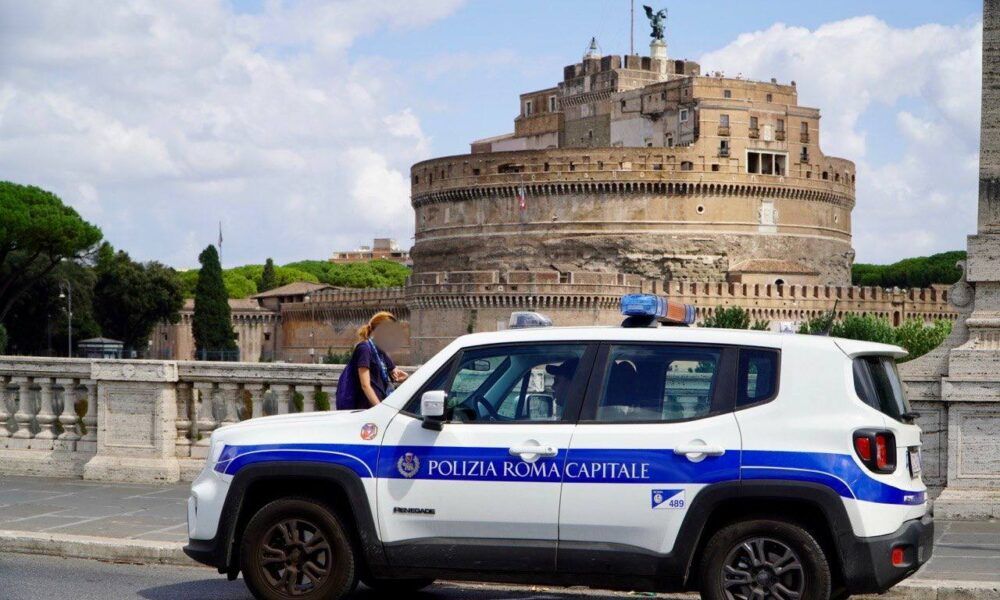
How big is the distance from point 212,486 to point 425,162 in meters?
72.0

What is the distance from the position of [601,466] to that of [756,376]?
68 centimetres

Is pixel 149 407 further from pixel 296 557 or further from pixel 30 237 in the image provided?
pixel 30 237

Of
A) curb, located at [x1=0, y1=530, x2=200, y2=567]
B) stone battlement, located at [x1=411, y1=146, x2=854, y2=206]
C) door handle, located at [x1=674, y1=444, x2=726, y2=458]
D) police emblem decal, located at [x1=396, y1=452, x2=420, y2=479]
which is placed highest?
stone battlement, located at [x1=411, y1=146, x2=854, y2=206]

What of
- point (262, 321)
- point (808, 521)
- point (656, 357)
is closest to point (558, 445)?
point (656, 357)

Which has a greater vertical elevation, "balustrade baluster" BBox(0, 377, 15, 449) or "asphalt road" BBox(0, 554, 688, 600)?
"balustrade baluster" BBox(0, 377, 15, 449)

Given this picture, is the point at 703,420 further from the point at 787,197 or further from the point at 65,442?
the point at 787,197

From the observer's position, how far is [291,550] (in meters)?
5.93

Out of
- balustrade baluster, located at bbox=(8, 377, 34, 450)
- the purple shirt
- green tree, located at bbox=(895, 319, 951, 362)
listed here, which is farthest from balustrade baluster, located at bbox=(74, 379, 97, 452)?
green tree, located at bbox=(895, 319, 951, 362)

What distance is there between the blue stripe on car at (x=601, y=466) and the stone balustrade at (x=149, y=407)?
11.6ft

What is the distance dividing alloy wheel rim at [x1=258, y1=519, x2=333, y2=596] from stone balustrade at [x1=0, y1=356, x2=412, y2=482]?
345 cm

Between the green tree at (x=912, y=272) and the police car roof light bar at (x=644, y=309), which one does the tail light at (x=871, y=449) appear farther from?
the green tree at (x=912, y=272)

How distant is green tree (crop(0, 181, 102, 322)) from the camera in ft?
200

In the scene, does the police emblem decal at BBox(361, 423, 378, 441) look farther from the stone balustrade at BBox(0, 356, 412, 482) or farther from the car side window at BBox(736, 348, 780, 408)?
the stone balustrade at BBox(0, 356, 412, 482)

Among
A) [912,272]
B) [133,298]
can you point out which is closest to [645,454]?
[133,298]
